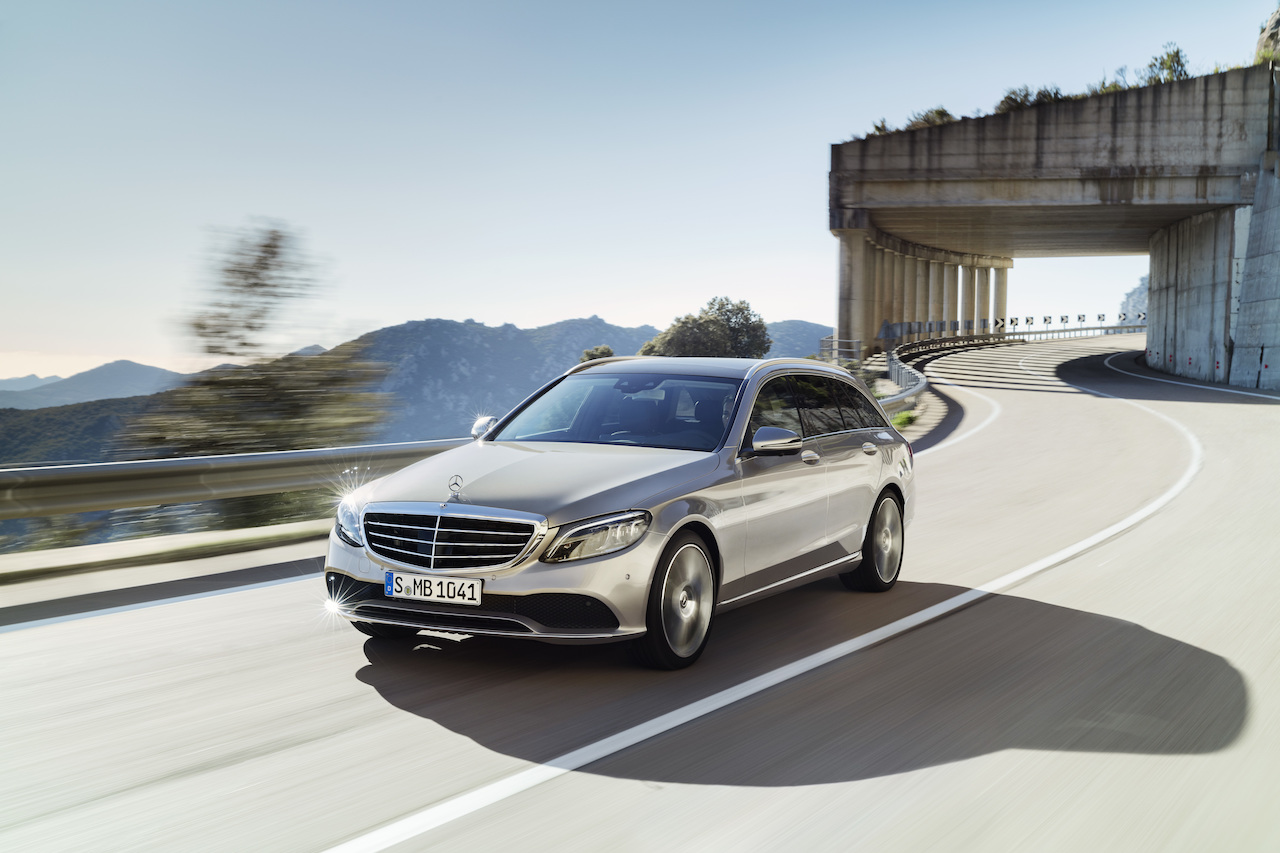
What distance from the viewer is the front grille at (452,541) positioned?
16.4 ft

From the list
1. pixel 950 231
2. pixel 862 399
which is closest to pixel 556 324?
pixel 950 231

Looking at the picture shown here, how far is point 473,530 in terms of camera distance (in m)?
→ 5.04

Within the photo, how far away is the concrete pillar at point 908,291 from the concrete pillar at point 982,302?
13688 millimetres

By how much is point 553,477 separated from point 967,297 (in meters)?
76.6

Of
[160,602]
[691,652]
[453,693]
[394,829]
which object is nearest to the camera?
Result: [394,829]

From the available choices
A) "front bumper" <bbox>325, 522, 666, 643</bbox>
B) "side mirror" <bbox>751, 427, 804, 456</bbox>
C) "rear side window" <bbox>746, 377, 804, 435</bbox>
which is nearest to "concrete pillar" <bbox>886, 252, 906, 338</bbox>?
"rear side window" <bbox>746, 377, 804, 435</bbox>

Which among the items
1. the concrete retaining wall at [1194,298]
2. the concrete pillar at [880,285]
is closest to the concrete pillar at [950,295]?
the concrete pillar at [880,285]

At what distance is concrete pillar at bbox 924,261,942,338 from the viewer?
6981cm

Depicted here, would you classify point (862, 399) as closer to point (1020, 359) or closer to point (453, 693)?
point (453, 693)

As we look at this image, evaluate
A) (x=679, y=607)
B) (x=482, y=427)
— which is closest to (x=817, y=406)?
(x=482, y=427)

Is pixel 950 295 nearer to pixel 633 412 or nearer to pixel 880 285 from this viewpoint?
pixel 880 285

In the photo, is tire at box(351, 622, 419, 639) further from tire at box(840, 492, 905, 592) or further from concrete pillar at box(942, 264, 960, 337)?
concrete pillar at box(942, 264, 960, 337)

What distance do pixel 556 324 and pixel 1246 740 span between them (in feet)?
603

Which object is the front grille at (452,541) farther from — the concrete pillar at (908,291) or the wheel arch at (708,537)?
the concrete pillar at (908,291)
